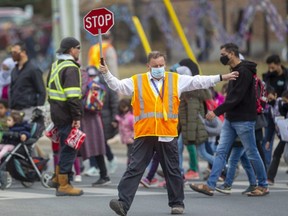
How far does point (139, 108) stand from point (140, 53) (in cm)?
2013

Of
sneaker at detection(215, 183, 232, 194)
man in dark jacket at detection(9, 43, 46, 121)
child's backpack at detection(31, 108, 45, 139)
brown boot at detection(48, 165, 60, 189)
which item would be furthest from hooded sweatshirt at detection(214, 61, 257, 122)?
man in dark jacket at detection(9, 43, 46, 121)

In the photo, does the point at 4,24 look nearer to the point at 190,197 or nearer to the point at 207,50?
the point at 207,50

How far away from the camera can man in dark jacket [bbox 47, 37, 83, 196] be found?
1292 centimetres

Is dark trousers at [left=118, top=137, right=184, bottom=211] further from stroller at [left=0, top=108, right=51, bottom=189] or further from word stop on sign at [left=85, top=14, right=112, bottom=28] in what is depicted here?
stroller at [left=0, top=108, right=51, bottom=189]

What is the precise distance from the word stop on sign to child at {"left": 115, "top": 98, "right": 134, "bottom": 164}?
440 cm

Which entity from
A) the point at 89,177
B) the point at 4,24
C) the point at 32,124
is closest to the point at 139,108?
the point at 32,124

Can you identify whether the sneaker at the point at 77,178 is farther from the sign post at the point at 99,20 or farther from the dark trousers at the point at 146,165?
the sign post at the point at 99,20

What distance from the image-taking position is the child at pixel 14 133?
14.2m

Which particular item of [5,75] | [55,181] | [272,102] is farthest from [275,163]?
[5,75]

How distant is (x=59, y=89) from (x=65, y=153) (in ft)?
2.60

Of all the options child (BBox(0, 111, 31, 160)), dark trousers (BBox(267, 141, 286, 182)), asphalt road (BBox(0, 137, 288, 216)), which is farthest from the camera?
dark trousers (BBox(267, 141, 286, 182))

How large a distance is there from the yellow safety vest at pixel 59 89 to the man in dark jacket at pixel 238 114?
172 cm

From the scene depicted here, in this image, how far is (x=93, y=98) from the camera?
14.5 m


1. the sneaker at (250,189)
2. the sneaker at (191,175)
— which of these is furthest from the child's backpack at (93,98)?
the sneaker at (250,189)
